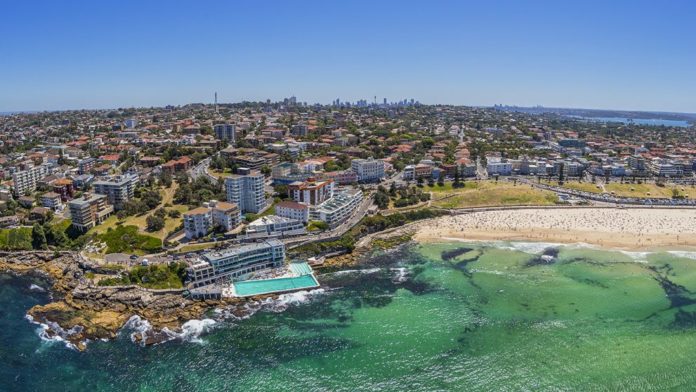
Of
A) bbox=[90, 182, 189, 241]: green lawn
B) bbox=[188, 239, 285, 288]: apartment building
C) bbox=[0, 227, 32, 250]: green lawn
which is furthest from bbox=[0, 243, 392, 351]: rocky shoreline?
bbox=[90, 182, 189, 241]: green lawn

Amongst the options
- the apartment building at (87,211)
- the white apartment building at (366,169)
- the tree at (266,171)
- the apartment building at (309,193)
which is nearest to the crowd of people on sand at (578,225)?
the apartment building at (309,193)

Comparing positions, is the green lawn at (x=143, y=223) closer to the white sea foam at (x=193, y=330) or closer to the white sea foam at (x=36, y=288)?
the white sea foam at (x=36, y=288)

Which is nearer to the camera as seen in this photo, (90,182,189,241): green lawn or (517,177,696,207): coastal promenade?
(90,182,189,241): green lawn

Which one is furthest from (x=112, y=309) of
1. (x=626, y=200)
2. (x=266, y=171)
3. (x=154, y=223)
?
(x=626, y=200)

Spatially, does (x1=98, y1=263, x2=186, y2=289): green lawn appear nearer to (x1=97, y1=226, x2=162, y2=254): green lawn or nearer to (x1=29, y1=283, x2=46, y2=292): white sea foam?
(x1=97, y1=226, x2=162, y2=254): green lawn

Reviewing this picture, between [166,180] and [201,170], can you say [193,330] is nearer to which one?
[166,180]

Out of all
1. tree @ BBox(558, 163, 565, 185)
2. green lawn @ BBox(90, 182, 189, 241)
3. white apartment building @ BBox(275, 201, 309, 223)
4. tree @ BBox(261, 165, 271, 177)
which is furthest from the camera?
tree @ BBox(558, 163, 565, 185)
